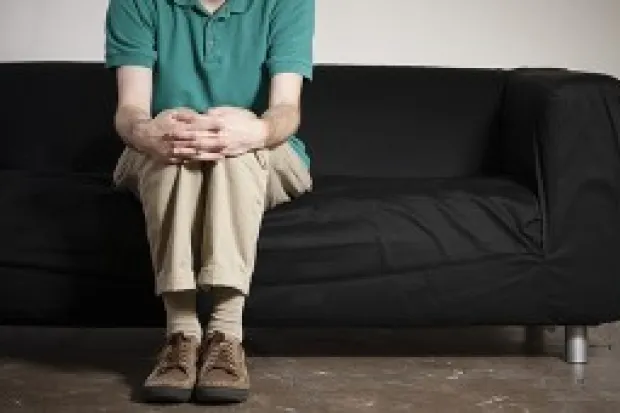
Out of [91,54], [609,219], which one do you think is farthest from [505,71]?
[91,54]

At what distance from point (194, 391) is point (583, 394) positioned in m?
0.72

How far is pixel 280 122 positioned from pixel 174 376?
53 cm

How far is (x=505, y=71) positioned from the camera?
2.72 meters

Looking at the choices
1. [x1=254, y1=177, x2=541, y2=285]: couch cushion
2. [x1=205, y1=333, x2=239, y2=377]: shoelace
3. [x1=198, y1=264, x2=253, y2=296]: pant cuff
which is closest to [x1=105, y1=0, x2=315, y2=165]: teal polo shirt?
[x1=254, y1=177, x2=541, y2=285]: couch cushion

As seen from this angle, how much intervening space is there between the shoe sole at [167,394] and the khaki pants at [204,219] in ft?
0.58

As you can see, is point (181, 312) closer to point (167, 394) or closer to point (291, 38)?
point (167, 394)

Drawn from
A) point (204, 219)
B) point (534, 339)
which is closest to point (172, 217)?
point (204, 219)

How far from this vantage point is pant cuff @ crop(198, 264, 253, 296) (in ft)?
6.21

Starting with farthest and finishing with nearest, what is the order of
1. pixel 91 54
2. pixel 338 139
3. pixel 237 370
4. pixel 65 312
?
pixel 91 54, pixel 338 139, pixel 65 312, pixel 237 370

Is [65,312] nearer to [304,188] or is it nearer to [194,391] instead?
[194,391]

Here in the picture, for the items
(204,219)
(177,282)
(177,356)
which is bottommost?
(177,356)

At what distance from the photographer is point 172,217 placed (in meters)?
1.92

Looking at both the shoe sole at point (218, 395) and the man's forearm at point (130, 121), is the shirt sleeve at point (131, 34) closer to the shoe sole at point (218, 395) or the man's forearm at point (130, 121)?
the man's forearm at point (130, 121)

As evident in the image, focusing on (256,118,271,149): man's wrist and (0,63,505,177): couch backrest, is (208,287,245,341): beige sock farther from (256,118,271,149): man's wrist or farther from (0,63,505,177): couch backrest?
(0,63,505,177): couch backrest
